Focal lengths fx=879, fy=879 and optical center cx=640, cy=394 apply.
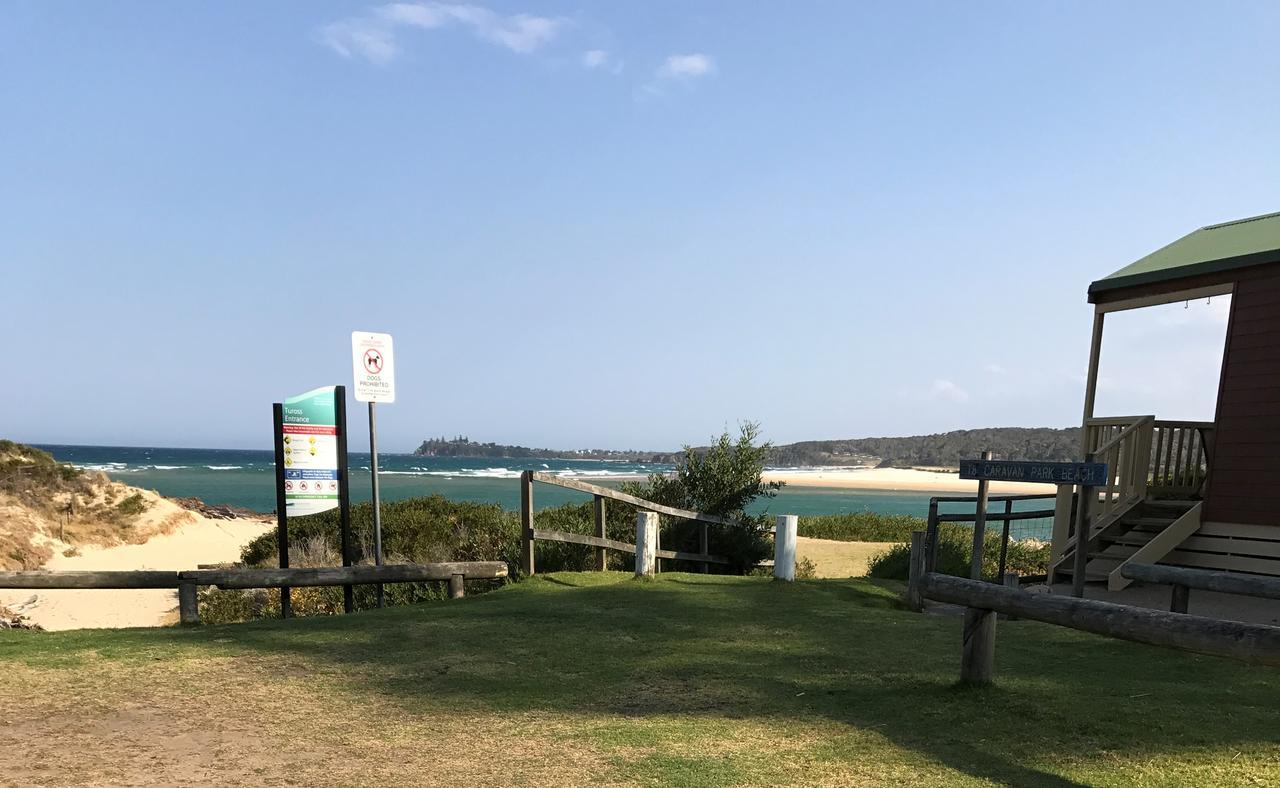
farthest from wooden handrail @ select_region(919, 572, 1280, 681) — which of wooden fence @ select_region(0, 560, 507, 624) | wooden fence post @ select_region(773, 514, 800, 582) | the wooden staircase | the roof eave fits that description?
the roof eave

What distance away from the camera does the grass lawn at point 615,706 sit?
13.3ft

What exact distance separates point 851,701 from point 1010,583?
13.2 feet

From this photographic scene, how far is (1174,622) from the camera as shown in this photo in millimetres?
4188

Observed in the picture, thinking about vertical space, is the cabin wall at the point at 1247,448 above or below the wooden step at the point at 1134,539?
above

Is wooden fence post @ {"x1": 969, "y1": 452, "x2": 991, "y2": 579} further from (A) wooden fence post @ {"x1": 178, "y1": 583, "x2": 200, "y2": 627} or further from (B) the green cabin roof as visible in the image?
(A) wooden fence post @ {"x1": 178, "y1": 583, "x2": 200, "y2": 627}

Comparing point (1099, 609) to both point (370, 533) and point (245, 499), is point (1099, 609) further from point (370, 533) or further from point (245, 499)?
point (245, 499)

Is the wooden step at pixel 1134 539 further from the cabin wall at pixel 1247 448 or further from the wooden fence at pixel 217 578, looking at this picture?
the wooden fence at pixel 217 578

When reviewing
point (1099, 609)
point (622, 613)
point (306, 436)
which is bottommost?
point (622, 613)

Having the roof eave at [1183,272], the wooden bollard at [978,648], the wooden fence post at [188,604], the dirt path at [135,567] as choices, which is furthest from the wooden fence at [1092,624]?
the dirt path at [135,567]

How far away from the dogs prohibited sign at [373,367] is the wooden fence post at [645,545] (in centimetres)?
314

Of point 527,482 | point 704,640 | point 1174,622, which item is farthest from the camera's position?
point 527,482

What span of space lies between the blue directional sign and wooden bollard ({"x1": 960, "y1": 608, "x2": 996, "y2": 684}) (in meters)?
3.11


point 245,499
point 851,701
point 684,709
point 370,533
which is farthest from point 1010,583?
point 245,499

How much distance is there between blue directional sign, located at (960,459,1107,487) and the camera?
25.9 ft
